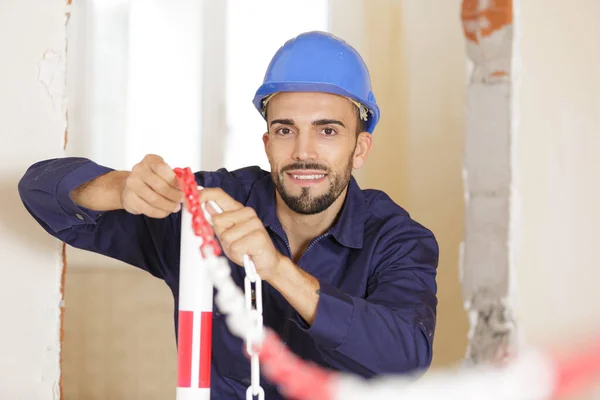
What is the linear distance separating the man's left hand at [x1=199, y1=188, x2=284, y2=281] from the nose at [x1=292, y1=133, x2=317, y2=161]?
2.17ft

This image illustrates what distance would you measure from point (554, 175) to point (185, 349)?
4.57 ft

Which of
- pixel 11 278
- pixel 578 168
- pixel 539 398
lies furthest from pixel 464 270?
pixel 539 398

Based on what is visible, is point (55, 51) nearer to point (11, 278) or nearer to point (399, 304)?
point (11, 278)

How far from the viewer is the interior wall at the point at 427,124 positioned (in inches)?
129

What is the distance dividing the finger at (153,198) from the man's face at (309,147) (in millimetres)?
568

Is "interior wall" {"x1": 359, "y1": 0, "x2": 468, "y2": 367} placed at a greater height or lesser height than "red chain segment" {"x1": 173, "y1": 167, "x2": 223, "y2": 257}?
Answer: greater

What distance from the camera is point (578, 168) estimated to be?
224 cm

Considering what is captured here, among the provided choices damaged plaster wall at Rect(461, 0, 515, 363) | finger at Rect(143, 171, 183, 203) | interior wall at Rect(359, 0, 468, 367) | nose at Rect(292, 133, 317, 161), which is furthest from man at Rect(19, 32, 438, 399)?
interior wall at Rect(359, 0, 468, 367)

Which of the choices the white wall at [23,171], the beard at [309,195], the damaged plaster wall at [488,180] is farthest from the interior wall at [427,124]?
the white wall at [23,171]

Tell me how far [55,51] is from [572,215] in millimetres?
1591

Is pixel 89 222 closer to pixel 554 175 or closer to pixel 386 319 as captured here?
pixel 386 319

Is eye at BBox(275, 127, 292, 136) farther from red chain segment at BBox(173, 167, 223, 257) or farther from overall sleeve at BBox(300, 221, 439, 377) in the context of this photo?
red chain segment at BBox(173, 167, 223, 257)

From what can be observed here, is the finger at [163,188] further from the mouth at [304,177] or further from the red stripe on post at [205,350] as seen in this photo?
the mouth at [304,177]

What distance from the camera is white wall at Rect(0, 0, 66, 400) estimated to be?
2025 millimetres
